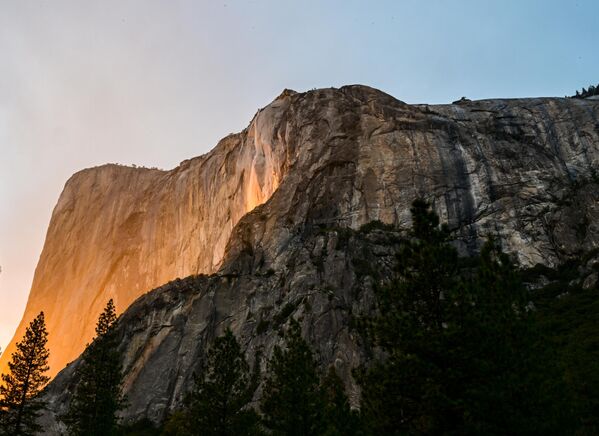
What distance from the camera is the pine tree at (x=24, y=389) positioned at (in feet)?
118

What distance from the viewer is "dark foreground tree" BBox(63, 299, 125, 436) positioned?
3481 centimetres

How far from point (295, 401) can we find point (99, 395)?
1472 cm

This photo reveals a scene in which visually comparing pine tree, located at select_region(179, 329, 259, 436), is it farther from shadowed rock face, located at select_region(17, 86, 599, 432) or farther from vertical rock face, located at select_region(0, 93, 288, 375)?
vertical rock face, located at select_region(0, 93, 288, 375)

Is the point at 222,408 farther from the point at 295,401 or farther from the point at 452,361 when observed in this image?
the point at 452,361

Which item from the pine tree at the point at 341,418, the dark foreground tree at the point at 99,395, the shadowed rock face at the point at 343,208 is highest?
the shadowed rock face at the point at 343,208

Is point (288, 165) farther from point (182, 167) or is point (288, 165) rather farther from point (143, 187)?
point (143, 187)

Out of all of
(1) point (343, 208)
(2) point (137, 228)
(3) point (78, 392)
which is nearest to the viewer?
(3) point (78, 392)

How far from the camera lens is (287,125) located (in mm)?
78250

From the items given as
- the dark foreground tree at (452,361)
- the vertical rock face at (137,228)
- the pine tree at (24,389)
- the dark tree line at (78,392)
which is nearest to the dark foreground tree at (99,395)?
the dark tree line at (78,392)

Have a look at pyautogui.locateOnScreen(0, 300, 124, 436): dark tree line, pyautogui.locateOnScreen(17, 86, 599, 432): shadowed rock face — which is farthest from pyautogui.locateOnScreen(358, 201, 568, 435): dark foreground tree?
pyautogui.locateOnScreen(17, 86, 599, 432): shadowed rock face

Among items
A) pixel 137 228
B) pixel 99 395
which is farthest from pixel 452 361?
pixel 137 228

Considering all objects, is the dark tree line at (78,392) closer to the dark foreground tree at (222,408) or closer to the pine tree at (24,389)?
the pine tree at (24,389)

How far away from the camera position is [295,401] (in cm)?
2834

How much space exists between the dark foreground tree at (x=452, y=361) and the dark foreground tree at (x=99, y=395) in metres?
19.0
